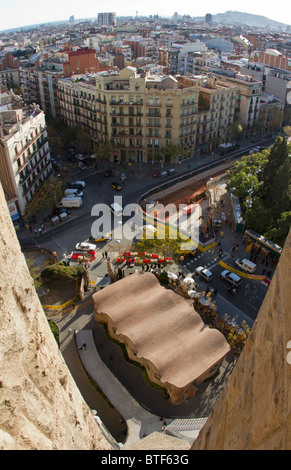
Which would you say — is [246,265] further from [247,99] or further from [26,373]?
[247,99]

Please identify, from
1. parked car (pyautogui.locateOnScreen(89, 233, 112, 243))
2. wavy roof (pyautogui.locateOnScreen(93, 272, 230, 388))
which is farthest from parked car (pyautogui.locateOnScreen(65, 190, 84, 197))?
wavy roof (pyautogui.locateOnScreen(93, 272, 230, 388))

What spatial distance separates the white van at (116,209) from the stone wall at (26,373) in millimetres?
41899

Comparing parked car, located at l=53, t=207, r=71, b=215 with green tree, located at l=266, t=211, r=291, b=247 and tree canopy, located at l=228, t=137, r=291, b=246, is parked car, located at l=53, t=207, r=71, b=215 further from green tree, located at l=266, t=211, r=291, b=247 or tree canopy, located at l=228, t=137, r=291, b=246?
green tree, located at l=266, t=211, r=291, b=247

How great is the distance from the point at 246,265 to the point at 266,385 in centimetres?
3379

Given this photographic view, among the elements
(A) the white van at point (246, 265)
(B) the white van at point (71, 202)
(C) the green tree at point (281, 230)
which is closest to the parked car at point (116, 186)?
(B) the white van at point (71, 202)

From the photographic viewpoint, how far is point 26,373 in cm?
699

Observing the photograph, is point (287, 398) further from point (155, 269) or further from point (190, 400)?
point (155, 269)

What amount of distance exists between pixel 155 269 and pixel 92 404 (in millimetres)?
16339

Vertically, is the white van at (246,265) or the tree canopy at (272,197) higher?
the tree canopy at (272,197)

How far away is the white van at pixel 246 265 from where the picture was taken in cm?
3875

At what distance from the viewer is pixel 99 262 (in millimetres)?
41500

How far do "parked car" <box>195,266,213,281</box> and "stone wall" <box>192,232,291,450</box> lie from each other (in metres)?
30.2

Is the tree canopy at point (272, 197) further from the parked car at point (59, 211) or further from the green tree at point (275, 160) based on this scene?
the parked car at point (59, 211)

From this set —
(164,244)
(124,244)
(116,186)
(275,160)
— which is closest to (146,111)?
(116,186)
